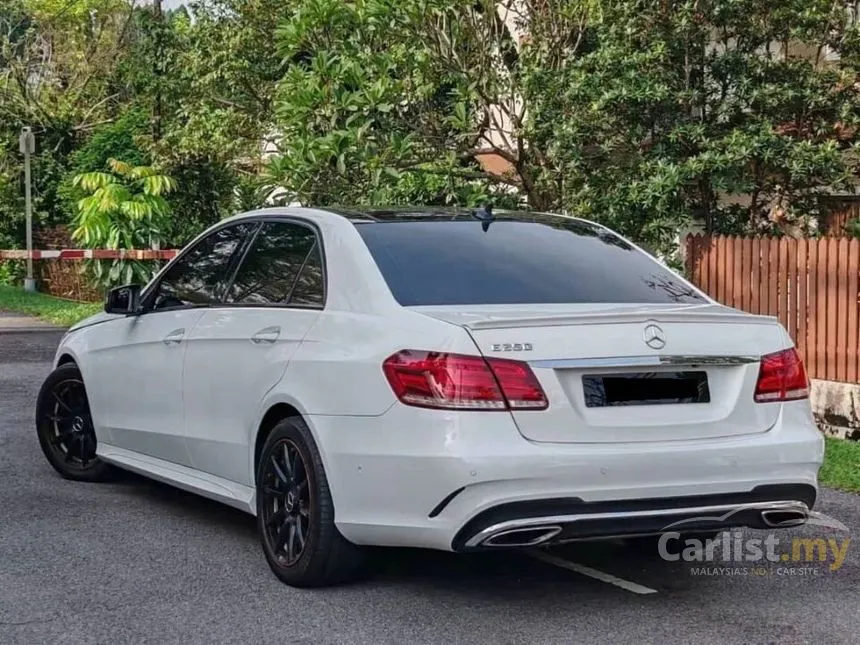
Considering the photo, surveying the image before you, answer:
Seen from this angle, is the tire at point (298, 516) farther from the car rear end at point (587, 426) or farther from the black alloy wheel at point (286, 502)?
the car rear end at point (587, 426)

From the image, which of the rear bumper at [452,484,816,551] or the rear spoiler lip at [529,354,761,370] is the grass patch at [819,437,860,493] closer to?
the rear bumper at [452,484,816,551]

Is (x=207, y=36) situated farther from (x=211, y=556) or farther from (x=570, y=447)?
(x=570, y=447)

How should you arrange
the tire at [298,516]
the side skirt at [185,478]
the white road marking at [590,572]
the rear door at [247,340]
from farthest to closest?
the side skirt at [185,478] → the rear door at [247,340] → the white road marking at [590,572] → the tire at [298,516]

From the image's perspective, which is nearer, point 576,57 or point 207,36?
point 576,57

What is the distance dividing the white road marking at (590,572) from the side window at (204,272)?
1945 millimetres

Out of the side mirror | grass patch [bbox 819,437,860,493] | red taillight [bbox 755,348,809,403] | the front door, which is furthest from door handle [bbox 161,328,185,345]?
grass patch [bbox 819,437,860,493]

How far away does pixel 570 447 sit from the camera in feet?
15.7

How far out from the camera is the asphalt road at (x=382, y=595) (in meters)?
4.91

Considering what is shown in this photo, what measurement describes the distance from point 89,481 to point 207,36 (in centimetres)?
1149

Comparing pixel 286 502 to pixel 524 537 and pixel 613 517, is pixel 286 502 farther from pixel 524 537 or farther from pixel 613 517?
pixel 613 517

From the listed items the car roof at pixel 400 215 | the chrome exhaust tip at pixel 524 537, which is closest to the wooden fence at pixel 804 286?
the car roof at pixel 400 215

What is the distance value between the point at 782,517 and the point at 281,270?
241 cm

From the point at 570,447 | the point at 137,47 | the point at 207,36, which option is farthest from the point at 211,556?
the point at 137,47

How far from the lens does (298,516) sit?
5.49 metres
